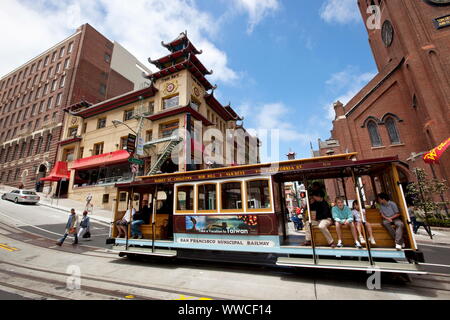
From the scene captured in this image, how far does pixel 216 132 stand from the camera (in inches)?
999

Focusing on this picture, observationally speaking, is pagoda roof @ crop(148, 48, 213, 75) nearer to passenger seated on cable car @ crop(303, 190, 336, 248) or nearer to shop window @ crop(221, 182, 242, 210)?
shop window @ crop(221, 182, 242, 210)

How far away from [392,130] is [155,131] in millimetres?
25381

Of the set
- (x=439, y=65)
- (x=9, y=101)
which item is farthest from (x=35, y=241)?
(x=9, y=101)

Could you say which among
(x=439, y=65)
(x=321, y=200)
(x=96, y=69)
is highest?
(x=96, y=69)

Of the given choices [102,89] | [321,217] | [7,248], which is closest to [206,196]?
[321,217]

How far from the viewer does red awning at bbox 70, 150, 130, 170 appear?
22.2m

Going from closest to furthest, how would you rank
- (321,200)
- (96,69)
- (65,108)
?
1. (321,200)
2. (65,108)
3. (96,69)

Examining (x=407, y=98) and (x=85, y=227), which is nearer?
(x=85, y=227)

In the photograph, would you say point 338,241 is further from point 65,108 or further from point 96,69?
point 96,69

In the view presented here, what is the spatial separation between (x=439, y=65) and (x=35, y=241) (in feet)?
105

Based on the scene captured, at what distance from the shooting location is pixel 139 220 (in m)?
8.02

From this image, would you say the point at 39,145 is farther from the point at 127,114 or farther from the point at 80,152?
the point at 127,114

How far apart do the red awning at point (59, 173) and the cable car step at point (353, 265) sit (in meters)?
30.3

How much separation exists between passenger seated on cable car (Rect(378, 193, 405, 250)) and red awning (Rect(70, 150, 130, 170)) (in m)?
22.2
